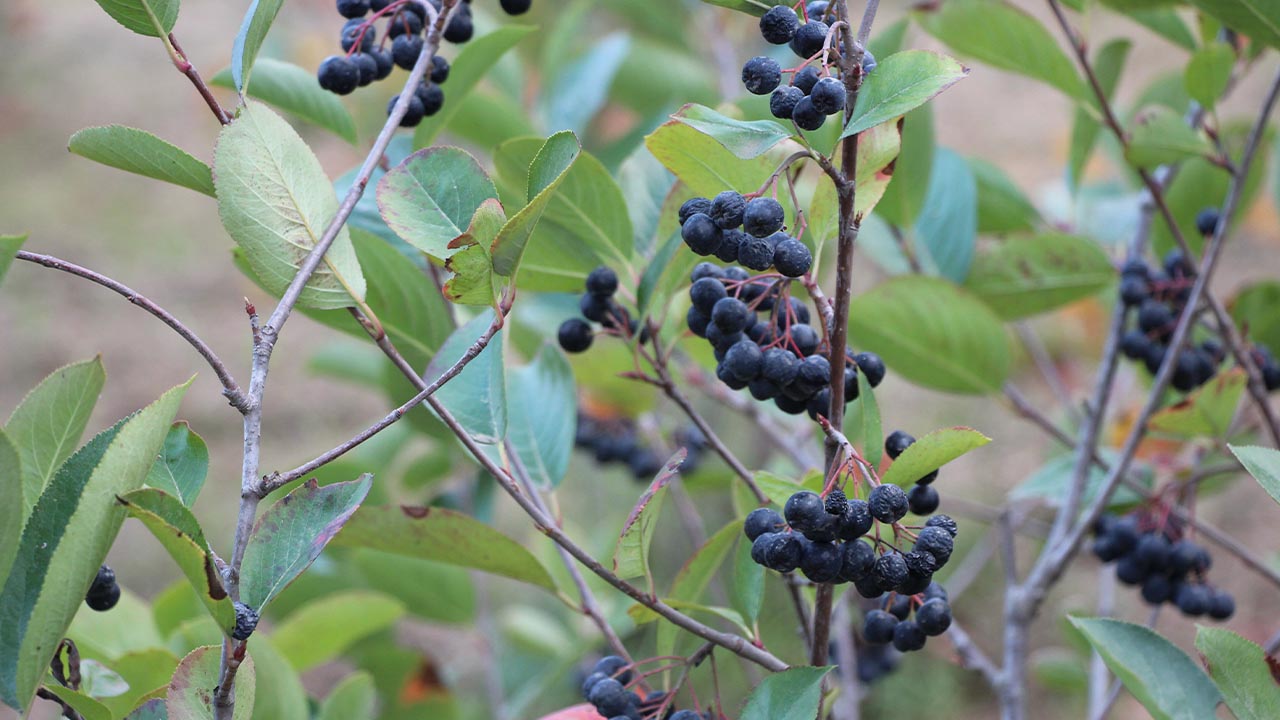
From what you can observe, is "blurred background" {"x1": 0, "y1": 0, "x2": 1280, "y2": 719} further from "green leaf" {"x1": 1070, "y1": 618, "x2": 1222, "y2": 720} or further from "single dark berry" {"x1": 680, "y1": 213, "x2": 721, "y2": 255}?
"single dark berry" {"x1": 680, "y1": 213, "x2": 721, "y2": 255}

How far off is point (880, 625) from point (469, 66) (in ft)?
1.93

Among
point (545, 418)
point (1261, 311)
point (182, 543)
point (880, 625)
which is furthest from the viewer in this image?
point (1261, 311)

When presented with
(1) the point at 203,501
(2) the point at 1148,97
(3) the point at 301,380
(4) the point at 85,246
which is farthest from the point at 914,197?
(4) the point at 85,246

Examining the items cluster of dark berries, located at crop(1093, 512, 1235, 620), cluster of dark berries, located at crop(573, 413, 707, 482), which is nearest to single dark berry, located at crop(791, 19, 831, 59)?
cluster of dark berries, located at crop(1093, 512, 1235, 620)

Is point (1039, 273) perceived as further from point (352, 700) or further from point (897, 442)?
point (352, 700)

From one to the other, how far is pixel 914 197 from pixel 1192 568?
0.52m

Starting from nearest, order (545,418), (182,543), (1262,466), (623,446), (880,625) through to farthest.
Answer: (182,543) → (1262,466) → (880,625) → (545,418) → (623,446)

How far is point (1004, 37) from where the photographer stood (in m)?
1.19

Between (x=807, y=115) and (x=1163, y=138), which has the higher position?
(x=807, y=115)

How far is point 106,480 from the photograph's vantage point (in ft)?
1.88

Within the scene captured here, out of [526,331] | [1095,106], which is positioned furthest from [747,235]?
[526,331]

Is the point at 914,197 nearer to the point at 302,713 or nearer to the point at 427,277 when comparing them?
the point at 427,277

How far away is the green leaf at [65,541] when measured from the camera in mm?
576

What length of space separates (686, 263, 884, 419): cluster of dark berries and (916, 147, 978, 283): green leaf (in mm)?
625
